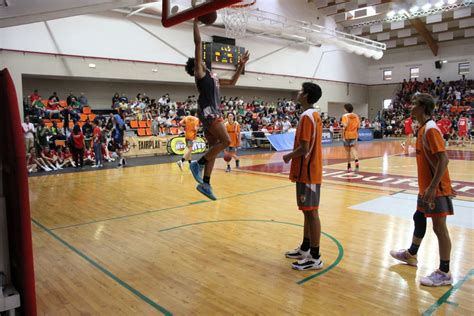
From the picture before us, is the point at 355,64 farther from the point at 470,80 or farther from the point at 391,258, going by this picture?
the point at 391,258

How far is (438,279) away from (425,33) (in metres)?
30.2

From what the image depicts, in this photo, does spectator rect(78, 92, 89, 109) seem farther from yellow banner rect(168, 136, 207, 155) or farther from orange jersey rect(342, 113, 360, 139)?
orange jersey rect(342, 113, 360, 139)

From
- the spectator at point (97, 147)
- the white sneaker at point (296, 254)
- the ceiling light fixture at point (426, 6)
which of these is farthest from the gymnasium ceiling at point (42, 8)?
the ceiling light fixture at point (426, 6)

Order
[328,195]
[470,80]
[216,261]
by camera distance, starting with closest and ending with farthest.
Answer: [216,261] → [328,195] → [470,80]

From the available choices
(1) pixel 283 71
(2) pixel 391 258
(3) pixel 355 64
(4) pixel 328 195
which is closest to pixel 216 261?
(2) pixel 391 258

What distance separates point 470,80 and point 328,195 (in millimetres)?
28128

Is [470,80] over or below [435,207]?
over

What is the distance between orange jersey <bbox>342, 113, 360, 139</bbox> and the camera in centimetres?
1058

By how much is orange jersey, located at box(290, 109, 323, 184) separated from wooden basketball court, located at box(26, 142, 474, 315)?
0.96m

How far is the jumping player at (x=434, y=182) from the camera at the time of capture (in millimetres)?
3389

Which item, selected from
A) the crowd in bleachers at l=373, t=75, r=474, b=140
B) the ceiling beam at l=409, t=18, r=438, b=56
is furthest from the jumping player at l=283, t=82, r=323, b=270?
the ceiling beam at l=409, t=18, r=438, b=56

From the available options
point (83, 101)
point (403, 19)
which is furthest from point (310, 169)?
point (403, 19)

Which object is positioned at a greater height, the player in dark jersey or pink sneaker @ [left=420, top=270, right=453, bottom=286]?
the player in dark jersey

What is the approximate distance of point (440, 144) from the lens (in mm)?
3373
